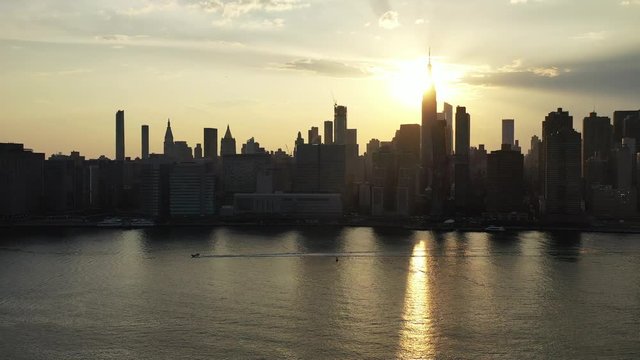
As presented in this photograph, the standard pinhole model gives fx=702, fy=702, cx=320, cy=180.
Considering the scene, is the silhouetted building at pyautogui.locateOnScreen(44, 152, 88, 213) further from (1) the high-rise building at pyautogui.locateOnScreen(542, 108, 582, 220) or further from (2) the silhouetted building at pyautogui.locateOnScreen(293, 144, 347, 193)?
(1) the high-rise building at pyautogui.locateOnScreen(542, 108, 582, 220)

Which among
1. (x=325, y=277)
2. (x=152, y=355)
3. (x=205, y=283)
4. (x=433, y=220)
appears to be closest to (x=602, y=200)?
(x=433, y=220)

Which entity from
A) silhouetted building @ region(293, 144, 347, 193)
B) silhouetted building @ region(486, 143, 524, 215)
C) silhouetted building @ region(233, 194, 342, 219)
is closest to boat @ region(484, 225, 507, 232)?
silhouetted building @ region(486, 143, 524, 215)

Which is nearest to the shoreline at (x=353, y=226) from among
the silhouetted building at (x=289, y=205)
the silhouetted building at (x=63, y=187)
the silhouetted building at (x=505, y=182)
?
the silhouetted building at (x=289, y=205)

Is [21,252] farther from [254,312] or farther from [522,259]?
[522,259]

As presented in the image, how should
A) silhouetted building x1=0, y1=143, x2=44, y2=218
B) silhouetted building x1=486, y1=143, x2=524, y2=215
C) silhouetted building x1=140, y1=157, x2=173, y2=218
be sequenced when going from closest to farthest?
silhouetted building x1=486, y1=143, x2=524, y2=215
silhouetted building x1=140, y1=157, x2=173, y2=218
silhouetted building x1=0, y1=143, x2=44, y2=218

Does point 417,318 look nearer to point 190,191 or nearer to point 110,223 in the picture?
point 110,223
